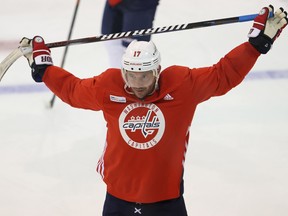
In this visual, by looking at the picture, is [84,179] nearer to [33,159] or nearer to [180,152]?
[33,159]

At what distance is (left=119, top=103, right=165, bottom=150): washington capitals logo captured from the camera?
2.10 m

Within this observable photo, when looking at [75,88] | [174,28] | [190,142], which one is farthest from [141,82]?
[190,142]

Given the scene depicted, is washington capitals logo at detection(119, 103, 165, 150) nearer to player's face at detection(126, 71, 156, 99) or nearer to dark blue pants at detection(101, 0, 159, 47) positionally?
player's face at detection(126, 71, 156, 99)

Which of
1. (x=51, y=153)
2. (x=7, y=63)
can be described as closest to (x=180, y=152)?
(x=7, y=63)

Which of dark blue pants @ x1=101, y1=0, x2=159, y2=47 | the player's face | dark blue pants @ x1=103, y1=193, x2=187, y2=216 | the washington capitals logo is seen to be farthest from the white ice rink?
the player's face

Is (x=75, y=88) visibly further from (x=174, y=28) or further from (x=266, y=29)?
(x=266, y=29)

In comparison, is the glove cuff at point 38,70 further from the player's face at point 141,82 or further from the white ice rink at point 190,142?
the white ice rink at point 190,142

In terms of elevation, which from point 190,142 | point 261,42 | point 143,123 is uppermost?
point 261,42

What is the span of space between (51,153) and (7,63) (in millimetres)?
929

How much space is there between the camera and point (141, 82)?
6.70ft

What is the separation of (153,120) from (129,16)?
5.24 feet

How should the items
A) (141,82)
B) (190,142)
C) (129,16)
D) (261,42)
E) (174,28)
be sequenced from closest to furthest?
(141,82) → (261,42) → (174,28) → (190,142) → (129,16)

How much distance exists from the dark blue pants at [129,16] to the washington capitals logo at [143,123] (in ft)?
5.08

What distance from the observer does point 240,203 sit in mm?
2984
